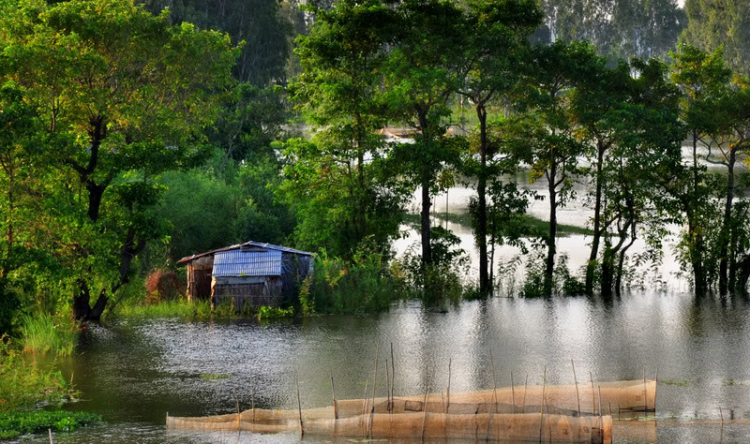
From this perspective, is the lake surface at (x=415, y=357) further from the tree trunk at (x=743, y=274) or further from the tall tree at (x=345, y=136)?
the tall tree at (x=345, y=136)

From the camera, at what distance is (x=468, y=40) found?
28.2 meters

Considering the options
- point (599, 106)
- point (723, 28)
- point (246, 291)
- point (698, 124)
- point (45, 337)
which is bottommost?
point (45, 337)

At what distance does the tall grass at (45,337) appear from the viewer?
2128 centimetres

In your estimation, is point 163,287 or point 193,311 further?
point 163,287

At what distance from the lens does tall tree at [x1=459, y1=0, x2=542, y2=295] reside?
1110 inches

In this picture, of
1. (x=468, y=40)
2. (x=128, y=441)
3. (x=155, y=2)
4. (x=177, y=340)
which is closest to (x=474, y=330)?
(x=177, y=340)

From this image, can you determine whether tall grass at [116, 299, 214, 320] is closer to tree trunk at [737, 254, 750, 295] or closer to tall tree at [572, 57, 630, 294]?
tall tree at [572, 57, 630, 294]

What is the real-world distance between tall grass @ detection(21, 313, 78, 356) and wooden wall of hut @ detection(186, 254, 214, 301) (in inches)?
183

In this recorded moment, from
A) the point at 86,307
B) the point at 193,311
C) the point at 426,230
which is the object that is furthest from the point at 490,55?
the point at 86,307

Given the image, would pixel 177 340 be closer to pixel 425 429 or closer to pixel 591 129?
pixel 425 429

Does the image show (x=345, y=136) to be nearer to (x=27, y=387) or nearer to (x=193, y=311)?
(x=193, y=311)

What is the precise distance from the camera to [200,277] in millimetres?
26625

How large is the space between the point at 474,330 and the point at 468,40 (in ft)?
28.8

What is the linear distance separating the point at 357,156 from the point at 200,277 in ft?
18.8
